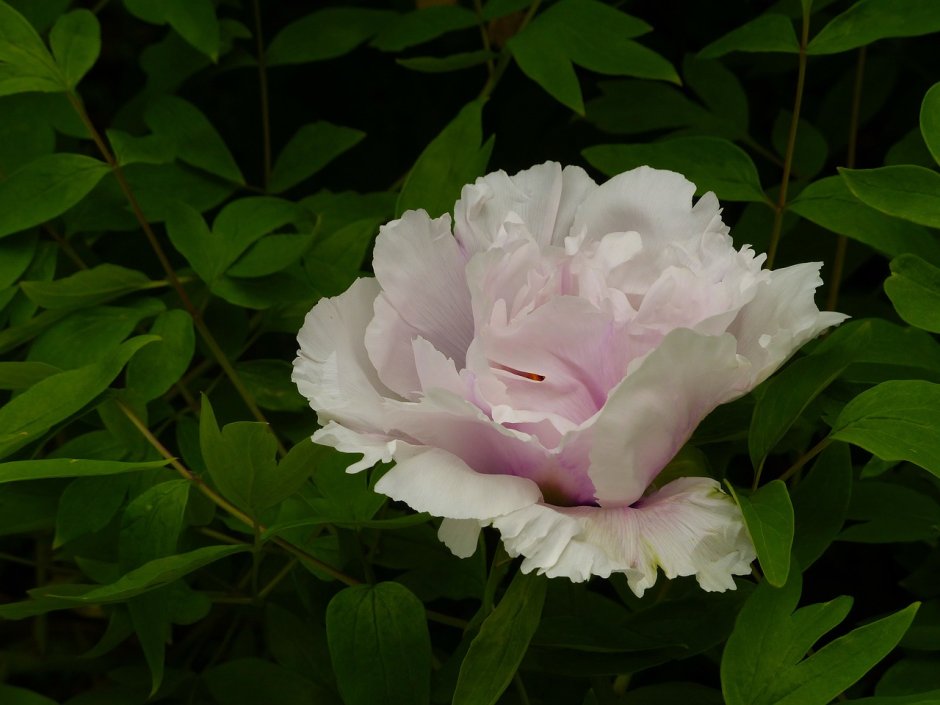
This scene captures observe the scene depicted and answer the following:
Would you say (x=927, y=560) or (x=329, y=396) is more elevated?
(x=329, y=396)

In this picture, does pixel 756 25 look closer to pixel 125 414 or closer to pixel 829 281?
pixel 829 281

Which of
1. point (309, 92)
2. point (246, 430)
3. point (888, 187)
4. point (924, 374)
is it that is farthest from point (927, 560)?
point (309, 92)

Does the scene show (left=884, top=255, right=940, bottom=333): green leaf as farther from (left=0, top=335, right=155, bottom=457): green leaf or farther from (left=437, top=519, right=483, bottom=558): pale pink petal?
(left=0, top=335, right=155, bottom=457): green leaf

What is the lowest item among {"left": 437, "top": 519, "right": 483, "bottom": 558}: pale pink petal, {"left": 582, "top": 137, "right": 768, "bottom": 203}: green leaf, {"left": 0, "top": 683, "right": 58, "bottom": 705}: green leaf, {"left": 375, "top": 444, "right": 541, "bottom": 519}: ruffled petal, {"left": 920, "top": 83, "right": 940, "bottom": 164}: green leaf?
{"left": 0, "top": 683, "right": 58, "bottom": 705}: green leaf

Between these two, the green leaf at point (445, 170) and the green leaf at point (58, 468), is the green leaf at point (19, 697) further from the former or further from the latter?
the green leaf at point (445, 170)

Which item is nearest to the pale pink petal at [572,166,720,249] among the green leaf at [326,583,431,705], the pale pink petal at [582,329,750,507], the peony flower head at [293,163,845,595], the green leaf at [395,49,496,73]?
the peony flower head at [293,163,845,595]

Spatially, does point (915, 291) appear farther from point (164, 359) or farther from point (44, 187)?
point (44, 187)

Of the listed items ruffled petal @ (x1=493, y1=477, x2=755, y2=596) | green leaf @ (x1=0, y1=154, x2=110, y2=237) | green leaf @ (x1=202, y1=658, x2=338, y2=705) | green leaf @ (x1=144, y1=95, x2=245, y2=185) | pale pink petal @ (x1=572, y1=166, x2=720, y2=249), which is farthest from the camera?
green leaf @ (x1=144, y1=95, x2=245, y2=185)

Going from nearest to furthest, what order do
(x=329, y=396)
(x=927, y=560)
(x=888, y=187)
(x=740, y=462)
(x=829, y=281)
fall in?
(x=329, y=396) → (x=888, y=187) → (x=927, y=560) → (x=829, y=281) → (x=740, y=462)
